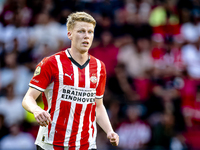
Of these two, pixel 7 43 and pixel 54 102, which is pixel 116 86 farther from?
pixel 54 102

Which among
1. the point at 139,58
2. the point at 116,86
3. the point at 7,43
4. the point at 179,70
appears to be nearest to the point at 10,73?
the point at 7,43

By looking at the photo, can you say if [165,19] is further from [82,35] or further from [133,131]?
[82,35]

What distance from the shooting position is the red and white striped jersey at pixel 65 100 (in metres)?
3.64

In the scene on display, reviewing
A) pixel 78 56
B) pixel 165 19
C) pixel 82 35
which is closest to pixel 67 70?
pixel 78 56

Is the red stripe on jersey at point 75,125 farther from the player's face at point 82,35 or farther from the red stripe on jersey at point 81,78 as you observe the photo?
the player's face at point 82,35

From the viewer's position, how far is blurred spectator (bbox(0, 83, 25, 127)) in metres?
7.75

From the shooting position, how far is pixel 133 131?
7.47 meters

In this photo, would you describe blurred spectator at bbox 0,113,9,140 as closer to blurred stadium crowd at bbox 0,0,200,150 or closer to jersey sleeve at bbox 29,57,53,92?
blurred stadium crowd at bbox 0,0,200,150

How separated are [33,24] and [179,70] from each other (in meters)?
4.48

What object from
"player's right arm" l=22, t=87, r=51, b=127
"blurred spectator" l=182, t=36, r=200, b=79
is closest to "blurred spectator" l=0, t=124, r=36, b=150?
"player's right arm" l=22, t=87, r=51, b=127

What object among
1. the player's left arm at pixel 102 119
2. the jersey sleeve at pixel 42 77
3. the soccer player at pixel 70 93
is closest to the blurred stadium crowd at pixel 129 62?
the player's left arm at pixel 102 119

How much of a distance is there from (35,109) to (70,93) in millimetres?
534

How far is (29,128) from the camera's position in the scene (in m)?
7.69

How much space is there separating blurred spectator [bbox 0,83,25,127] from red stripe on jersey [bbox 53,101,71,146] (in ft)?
14.2
